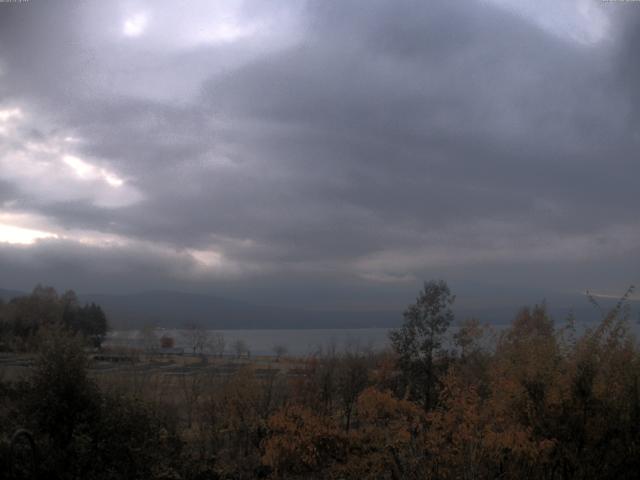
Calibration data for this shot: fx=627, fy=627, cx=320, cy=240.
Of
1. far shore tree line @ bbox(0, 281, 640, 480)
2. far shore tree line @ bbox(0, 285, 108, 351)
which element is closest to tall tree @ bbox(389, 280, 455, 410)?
far shore tree line @ bbox(0, 281, 640, 480)

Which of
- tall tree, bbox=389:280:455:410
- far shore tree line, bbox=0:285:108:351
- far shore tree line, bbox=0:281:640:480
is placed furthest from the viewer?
far shore tree line, bbox=0:285:108:351

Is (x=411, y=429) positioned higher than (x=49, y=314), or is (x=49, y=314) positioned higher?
(x=49, y=314)

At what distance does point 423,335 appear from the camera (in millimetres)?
20328

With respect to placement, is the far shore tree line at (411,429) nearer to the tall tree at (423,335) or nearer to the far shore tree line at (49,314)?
the tall tree at (423,335)

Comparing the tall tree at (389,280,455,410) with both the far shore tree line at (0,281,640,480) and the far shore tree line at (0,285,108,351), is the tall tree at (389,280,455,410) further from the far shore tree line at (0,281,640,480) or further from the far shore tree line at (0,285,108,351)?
the far shore tree line at (0,285,108,351)

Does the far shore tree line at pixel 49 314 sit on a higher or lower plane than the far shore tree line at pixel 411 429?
higher

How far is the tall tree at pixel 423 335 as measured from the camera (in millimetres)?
20078

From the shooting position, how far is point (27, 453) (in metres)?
10.7

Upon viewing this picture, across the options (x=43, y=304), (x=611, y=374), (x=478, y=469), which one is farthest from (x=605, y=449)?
(x=43, y=304)

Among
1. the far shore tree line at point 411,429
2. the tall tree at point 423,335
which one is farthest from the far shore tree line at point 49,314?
the far shore tree line at point 411,429

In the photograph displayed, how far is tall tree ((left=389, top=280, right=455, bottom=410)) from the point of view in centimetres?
2008

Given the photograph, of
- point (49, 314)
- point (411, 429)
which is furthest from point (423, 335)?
point (49, 314)

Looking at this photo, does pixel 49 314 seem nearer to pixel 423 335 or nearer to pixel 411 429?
pixel 423 335

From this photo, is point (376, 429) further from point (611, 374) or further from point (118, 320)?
point (118, 320)
